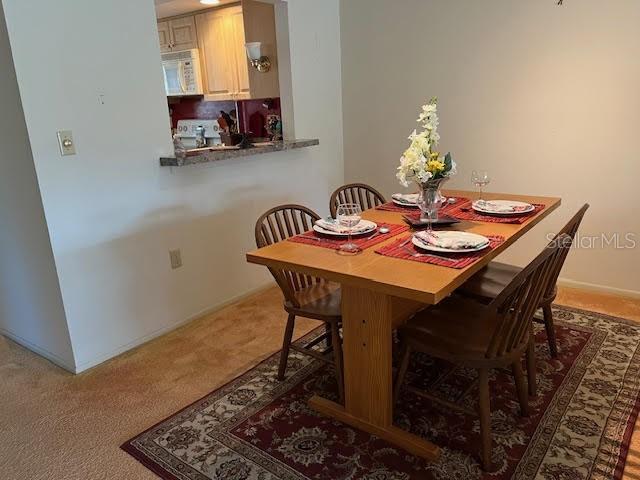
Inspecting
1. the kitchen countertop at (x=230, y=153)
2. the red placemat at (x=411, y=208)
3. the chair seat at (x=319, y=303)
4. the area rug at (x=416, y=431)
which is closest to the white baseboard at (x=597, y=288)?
the area rug at (x=416, y=431)

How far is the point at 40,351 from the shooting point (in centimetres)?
263

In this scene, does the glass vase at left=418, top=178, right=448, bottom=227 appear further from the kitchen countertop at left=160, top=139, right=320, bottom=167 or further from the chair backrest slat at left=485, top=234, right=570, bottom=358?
the kitchen countertop at left=160, top=139, right=320, bottom=167

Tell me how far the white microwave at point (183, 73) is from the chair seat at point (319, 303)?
11.0ft

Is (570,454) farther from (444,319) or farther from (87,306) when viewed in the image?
(87,306)

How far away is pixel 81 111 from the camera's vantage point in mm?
2248

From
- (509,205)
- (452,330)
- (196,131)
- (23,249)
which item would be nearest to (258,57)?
(196,131)

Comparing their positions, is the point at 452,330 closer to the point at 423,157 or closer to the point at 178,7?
the point at 423,157

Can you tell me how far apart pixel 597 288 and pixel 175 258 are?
2.69 meters

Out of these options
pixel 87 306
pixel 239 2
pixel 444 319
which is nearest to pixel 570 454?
pixel 444 319

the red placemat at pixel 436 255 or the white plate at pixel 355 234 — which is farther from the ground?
the white plate at pixel 355 234

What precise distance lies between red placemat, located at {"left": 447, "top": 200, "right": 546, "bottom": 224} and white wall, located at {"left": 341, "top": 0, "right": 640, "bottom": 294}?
2.79 ft

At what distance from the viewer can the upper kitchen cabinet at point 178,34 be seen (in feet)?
15.5

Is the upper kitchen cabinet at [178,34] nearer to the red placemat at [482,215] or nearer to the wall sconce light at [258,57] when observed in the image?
the wall sconce light at [258,57]

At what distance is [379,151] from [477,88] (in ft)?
2.91
